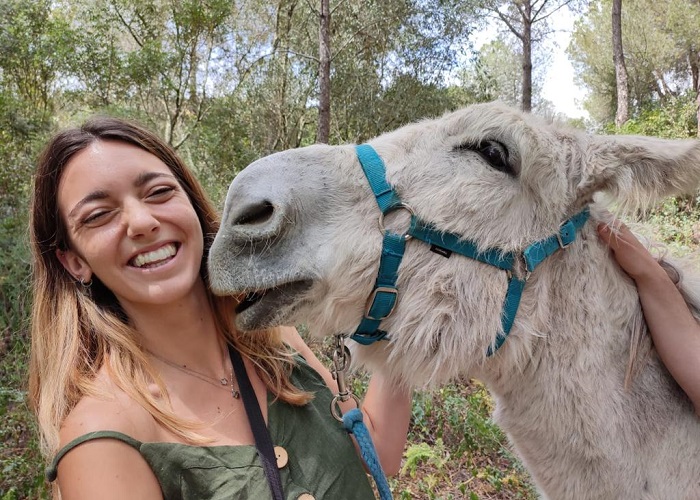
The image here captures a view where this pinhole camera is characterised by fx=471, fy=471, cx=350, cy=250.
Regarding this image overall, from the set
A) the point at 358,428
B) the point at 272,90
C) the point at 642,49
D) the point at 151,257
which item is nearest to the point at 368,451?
the point at 358,428

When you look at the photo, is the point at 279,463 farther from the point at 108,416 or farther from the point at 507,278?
the point at 507,278

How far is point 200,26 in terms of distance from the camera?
514 inches

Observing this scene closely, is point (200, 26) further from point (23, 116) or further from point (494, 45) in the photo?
point (494, 45)

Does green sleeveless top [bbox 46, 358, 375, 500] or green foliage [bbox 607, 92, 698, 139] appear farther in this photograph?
green foliage [bbox 607, 92, 698, 139]

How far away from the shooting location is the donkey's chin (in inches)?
62.2

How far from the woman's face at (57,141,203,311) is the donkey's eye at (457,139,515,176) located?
110cm

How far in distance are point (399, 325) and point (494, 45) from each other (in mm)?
34463

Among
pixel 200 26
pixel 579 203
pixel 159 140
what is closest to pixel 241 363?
pixel 159 140

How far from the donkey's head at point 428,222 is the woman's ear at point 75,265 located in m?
0.62

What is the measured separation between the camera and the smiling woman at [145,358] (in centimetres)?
148

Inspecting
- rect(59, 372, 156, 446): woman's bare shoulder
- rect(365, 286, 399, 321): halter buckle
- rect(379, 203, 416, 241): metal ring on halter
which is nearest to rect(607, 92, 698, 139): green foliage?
rect(379, 203, 416, 241): metal ring on halter

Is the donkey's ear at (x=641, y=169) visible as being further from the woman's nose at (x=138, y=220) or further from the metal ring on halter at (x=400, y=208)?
the woman's nose at (x=138, y=220)

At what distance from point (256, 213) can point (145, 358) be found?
0.70m

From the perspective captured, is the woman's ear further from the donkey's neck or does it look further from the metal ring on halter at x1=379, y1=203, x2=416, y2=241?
the donkey's neck
